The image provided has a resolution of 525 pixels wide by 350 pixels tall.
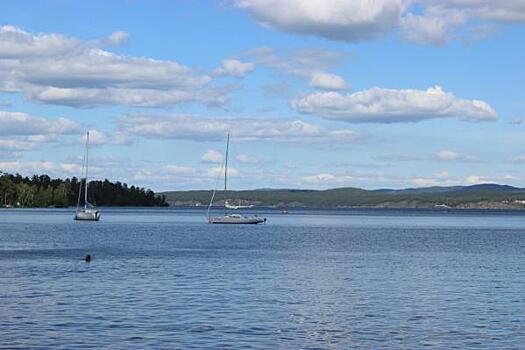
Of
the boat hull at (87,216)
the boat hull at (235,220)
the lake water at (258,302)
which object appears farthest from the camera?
the boat hull at (87,216)

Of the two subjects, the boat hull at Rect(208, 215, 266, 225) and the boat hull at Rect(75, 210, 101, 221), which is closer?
the boat hull at Rect(208, 215, 266, 225)

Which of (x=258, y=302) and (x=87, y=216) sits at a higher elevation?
(x=87, y=216)

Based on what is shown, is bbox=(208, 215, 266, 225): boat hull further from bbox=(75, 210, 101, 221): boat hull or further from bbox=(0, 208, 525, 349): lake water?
bbox=(0, 208, 525, 349): lake water

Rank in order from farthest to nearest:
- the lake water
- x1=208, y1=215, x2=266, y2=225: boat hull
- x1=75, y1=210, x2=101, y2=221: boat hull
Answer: x1=75, y1=210, x2=101, y2=221: boat hull
x1=208, y1=215, x2=266, y2=225: boat hull
the lake water

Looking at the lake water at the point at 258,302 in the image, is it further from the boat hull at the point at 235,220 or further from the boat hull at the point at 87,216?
the boat hull at the point at 87,216

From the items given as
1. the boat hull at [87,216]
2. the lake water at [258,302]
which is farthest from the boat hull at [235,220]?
the lake water at [258,302]

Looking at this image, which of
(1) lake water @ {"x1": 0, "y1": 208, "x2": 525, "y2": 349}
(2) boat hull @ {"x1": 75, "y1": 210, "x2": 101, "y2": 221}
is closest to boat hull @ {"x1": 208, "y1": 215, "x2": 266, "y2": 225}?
(2) boat hull @ {"x1": 75, "y1": 210, "x2": 101, "y2": 221}

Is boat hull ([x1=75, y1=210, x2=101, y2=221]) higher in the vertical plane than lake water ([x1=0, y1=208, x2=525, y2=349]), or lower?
higher

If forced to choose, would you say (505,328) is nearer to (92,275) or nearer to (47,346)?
(47,346)

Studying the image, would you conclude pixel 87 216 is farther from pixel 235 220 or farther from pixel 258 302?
pixel 258 302

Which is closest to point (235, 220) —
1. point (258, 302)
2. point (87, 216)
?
point (87, 216)

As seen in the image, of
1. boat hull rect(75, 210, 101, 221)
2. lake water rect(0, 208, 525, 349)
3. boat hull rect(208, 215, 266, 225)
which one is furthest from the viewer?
boat hull rect(75, 210, 101, 221)

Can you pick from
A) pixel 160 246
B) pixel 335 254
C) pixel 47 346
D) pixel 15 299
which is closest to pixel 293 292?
pixel 15 299

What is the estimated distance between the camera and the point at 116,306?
3775 centimetres
